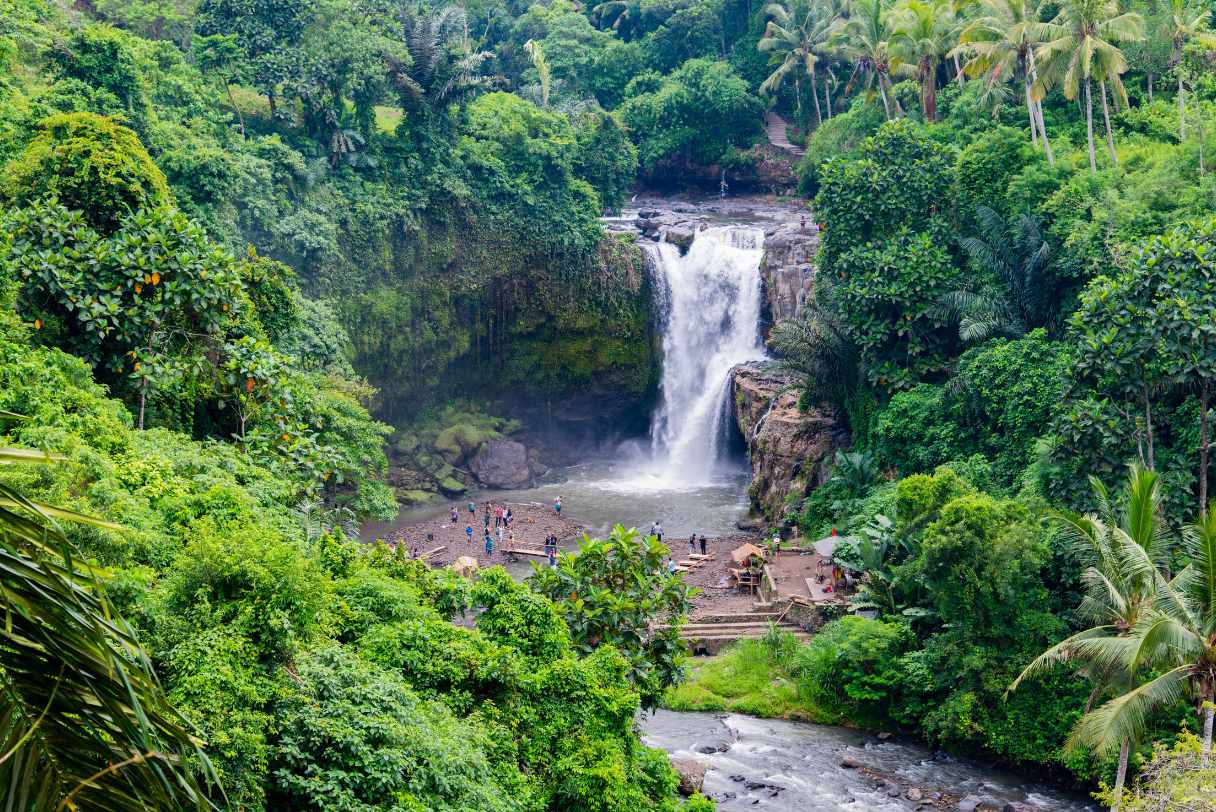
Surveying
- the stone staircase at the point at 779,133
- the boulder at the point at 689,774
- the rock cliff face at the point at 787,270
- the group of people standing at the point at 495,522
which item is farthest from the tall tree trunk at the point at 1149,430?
the stone staircase at the point at 779,133

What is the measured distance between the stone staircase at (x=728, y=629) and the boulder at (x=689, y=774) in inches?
231

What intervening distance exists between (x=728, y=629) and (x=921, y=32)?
21.2 m

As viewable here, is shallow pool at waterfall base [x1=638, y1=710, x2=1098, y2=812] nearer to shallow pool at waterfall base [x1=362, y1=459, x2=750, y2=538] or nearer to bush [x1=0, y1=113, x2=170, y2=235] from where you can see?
shallow pool at waterfall base [x1=362, y1=459, x2=750, y2=538]

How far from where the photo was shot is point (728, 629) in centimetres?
2653

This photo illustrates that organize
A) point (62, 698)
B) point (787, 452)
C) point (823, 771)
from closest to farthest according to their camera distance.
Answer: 1. point (62, 698)
2. point (823, 771)
3. point (787, 452)

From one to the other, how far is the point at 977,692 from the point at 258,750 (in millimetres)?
15647

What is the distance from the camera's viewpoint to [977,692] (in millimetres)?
A: 21250

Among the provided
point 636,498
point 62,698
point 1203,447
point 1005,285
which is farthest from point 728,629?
point 62,698

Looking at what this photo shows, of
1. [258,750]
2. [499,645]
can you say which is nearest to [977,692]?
[499,645]

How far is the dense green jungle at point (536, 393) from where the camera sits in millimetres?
10672

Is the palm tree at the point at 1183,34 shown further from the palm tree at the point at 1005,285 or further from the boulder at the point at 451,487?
the boulder at the point at 451,487

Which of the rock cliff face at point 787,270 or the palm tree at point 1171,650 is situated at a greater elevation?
the rock cliff face at point 787,270

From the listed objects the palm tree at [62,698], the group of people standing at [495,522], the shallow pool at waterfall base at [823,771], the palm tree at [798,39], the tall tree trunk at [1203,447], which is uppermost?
the palm tree at [798,39]

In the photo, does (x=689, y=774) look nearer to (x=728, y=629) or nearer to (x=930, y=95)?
(x=728, y=629)
